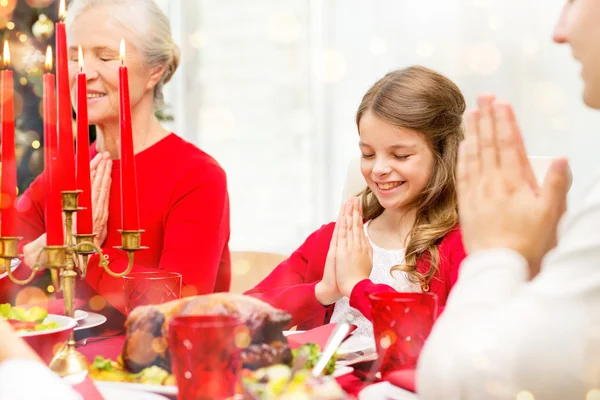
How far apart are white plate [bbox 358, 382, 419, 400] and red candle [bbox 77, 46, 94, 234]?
15.8 inches

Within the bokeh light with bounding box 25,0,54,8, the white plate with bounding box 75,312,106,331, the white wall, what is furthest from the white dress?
the bokeh light with bounding box 25,0,54,8

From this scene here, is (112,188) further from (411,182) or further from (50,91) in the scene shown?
(50,91)

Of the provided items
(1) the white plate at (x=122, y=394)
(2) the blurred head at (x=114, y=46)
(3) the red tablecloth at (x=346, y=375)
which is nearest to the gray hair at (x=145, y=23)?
(2) the blurred head at (x=114, y=46)

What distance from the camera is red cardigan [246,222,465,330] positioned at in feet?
4.45

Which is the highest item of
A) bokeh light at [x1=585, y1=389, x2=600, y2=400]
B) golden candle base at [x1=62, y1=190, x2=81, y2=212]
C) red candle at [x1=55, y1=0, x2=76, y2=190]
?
red candle at [x1=55, y1=0, x2=76, y2=190]

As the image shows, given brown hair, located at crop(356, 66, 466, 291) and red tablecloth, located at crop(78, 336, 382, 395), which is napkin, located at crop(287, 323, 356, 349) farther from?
brown hair, located at crop(356, 66, 466, 291)

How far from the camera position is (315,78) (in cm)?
303

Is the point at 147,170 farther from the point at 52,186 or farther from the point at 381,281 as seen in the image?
the point at 52,186

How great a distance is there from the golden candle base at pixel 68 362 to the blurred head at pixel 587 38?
644mm

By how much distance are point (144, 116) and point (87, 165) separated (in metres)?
1.02

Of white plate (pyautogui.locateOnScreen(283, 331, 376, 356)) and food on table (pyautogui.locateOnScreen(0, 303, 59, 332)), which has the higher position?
food on table (pyautogui.locateOnScreen(0, 303, 59, 332))

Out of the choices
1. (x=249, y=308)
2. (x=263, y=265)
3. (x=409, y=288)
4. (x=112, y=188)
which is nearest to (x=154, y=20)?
(x=112, y=188)

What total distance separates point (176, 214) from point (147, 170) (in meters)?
0.17

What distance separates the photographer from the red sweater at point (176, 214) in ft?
5.22
